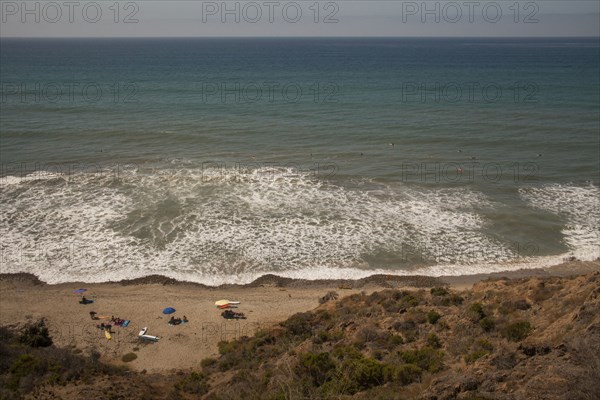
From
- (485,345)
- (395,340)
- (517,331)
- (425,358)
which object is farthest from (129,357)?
(517,331)

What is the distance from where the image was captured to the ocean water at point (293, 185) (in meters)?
27.2

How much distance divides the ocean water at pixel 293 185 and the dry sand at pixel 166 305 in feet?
3.51

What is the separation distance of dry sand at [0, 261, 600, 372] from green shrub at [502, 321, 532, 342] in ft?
29.5

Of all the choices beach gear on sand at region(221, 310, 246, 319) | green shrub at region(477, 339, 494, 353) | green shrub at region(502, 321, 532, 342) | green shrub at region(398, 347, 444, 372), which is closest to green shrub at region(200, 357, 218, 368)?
beach gear on sand at region(221, 310, 246, 319)

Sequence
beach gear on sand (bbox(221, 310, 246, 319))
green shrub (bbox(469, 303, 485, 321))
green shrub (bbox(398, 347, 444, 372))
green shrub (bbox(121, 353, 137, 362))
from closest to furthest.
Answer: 1. green shrub (bbox(398, 347, 444, 372))
2. green shrub (bbox(469, 303, 485, 321))
3. green shrub (bbox(121, 353, 137, 362))
4. beach gear on sand (bbox(221, 310, 246, 319))

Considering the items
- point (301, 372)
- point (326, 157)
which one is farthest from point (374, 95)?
point (301, 372)

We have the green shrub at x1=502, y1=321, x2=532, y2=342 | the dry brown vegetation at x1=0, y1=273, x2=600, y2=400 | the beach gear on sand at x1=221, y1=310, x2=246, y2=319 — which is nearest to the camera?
the dry brown vegetation at x1=0, y1=273, x2=600, y2=400

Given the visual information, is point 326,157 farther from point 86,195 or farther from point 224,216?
point 86,195

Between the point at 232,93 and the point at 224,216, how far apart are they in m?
46.4

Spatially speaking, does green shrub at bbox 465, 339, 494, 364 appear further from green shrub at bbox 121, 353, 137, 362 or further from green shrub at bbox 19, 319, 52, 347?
green shrub at bbox 19, 319, 52, 347

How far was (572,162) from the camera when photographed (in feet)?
133

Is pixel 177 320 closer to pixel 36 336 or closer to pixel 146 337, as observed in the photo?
pixel 146 337

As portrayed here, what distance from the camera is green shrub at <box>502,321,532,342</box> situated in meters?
14.9

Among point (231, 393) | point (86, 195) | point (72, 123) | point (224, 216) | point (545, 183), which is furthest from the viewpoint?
point (72, 123)
